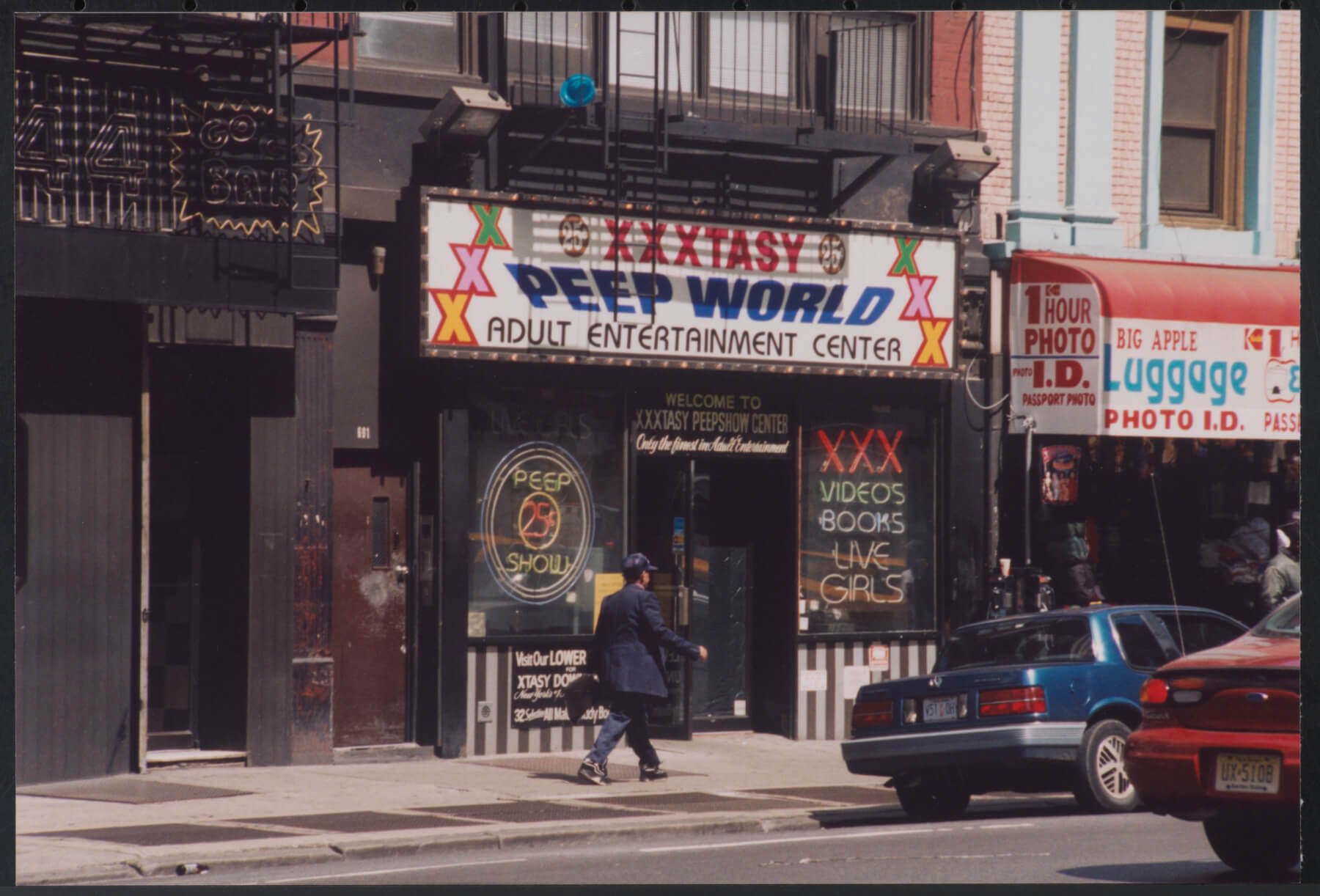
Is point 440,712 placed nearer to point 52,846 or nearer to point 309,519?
point 309,519

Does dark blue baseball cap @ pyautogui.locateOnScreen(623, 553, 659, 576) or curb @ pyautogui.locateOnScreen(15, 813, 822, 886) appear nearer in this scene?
curb @ pyautogui.locateOnScreen(15, 813, 822, 886)

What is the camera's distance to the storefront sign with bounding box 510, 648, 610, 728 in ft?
50.8

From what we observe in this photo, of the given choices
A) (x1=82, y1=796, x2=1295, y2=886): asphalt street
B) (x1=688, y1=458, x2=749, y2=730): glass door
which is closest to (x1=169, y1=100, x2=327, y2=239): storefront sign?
(x1=688, y1=458, x2=749, y2=730): glass door

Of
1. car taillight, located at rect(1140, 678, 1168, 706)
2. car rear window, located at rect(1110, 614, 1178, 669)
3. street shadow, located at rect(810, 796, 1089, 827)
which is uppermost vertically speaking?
car taillight, located at rect(1140, 678, 1168, 706)

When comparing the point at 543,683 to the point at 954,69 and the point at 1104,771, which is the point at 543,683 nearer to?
the point at 1104,771

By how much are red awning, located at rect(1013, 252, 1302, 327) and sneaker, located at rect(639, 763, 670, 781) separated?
6230mm

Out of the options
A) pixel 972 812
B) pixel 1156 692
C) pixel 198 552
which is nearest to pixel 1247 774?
pixel 1156 692

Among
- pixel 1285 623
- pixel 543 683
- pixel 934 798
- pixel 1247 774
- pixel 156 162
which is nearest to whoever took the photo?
pixel 1247 774

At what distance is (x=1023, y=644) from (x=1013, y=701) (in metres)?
0.66

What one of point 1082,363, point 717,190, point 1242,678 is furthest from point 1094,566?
point 1242,678

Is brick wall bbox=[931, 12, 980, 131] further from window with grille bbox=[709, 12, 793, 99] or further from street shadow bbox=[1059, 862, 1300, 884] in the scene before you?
street shadow bbox=[1059, 862, 1300, 884]

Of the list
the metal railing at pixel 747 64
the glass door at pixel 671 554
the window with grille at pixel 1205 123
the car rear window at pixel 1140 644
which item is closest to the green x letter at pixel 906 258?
the metal railing at pixel 747 64

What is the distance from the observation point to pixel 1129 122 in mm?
18141

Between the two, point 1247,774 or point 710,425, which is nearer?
point 1247,774
